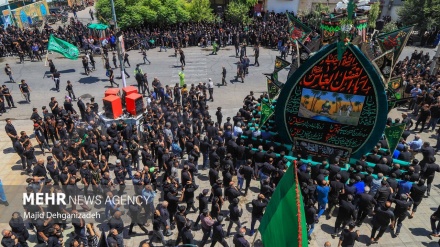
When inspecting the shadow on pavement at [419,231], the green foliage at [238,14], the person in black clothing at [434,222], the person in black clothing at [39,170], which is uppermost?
the green foliage at [238,14]

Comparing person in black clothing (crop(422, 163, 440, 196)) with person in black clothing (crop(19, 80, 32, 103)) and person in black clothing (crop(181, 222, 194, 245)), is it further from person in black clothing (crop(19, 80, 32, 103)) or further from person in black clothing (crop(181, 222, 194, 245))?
person in black clothing (crop(19, 80, 32, 103))

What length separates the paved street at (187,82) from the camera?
10.3m

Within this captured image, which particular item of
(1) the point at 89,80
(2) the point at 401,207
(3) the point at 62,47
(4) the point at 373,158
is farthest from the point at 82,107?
(2) the point at 401,207

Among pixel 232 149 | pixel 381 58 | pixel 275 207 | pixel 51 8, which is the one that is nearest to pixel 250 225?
pixel 232 149

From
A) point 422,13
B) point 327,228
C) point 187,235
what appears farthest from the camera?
point 422,13

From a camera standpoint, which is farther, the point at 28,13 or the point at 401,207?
the point at 28,13

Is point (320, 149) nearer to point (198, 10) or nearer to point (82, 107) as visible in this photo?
point (82, 107)

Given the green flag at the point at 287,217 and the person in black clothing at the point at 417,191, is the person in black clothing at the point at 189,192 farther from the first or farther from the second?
the person in black clothing at the point at 417,191

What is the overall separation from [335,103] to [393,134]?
7.78ft

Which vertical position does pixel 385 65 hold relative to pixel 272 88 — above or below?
above

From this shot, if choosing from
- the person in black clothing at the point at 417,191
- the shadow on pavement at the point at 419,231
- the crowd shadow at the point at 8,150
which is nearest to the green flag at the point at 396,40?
the person in black clothing at the point at 417,191

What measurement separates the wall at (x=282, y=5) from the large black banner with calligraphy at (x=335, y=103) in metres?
31.9

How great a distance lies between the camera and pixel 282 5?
41406 mm

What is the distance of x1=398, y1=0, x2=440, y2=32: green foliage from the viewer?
3006 cm
